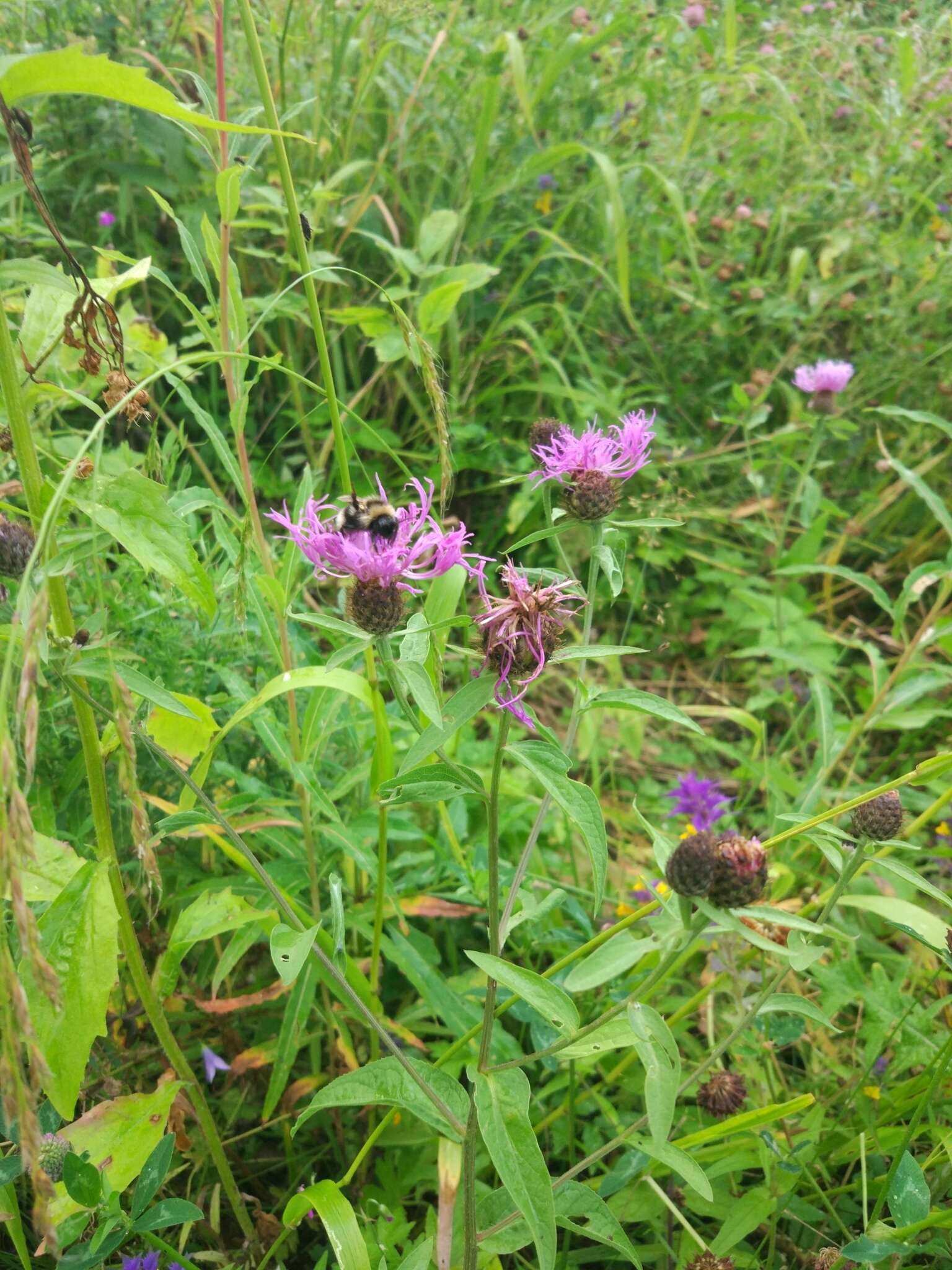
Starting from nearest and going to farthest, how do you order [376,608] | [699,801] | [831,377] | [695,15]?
[376,608]
[699,801]
[831,377]
[695,15]

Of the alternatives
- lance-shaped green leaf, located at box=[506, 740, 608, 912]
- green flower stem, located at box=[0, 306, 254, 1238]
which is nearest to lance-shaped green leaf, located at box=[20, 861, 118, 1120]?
green flower stem, located at box=[0, 306, 254, 1238]

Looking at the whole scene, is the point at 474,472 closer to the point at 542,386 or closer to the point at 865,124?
the point at 542,386

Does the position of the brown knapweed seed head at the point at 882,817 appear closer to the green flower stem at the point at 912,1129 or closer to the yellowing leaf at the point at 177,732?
the green flower stem at the point at 912,1129

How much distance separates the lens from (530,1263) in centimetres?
130

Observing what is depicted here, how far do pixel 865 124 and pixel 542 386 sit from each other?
2276 millimetres

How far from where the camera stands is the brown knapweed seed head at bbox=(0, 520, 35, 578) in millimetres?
939

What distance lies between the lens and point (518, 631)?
912mm

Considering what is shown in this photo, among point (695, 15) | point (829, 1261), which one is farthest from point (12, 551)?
point (695, 15)

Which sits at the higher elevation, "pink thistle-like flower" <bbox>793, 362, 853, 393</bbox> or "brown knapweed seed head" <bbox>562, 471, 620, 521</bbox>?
"brown knapweed seed head" <bbox>562, 471, 620, 521</bbox>

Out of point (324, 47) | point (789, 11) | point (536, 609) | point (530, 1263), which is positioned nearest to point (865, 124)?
point (789, 11)

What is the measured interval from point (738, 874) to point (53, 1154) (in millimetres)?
858

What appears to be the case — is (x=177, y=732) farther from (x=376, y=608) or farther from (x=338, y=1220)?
(x=338, y=1220)

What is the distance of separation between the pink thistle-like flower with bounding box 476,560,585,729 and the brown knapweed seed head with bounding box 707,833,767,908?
0.23 meters

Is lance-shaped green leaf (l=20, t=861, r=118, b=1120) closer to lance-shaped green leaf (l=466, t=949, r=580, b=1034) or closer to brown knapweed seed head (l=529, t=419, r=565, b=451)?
lance-shaped green leaf (l=466, t=949, r=580, b=1034)
